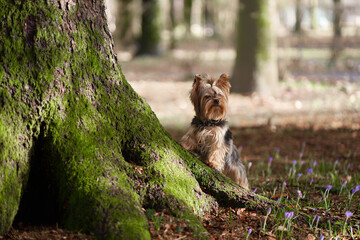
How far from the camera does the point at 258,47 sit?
562 inches

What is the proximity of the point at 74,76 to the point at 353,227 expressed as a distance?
2.92m

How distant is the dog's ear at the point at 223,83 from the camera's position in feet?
18.5

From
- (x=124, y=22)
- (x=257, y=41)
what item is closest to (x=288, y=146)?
(x=257, y=41)

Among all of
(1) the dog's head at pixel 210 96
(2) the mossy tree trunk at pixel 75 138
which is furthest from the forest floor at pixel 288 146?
(1) the dog's head at pixel 210 96

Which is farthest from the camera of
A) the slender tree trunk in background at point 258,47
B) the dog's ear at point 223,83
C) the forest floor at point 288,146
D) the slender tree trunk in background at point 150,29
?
the slender tree trunk in background at point 150,29

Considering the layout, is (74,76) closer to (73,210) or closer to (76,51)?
(76,51)

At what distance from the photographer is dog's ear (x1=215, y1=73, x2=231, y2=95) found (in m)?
5.62

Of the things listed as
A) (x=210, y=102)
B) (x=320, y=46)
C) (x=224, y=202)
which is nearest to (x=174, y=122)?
(x=210, y=102)

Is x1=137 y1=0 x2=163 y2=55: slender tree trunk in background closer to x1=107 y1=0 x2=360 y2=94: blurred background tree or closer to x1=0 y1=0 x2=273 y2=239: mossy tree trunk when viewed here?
x1=107 y1=0 x2=360 y2=94: blurred background tree

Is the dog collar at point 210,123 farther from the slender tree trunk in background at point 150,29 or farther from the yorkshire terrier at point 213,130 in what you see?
the slender tree trunk in background at point 150,29

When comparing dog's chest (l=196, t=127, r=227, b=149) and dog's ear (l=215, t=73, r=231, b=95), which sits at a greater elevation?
dog's ear (l=215, t=73, r=231, b=95)

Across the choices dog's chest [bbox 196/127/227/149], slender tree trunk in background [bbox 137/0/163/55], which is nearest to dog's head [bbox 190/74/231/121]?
dog's chest [bbox 196/127/227/149]

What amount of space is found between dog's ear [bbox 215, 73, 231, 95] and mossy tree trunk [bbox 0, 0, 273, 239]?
5.37 feet

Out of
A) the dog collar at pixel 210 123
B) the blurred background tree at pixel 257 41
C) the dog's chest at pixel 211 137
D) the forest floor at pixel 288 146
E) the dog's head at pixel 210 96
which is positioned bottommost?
the forest floor at pixel 288 146
